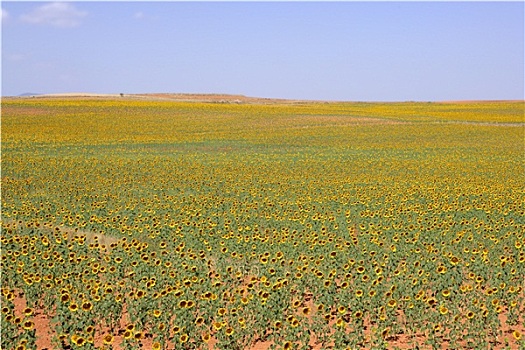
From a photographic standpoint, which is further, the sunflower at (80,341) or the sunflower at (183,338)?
the sunflower at (183,338)

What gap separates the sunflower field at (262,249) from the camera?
298 inches

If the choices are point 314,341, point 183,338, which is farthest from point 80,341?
point 314,341

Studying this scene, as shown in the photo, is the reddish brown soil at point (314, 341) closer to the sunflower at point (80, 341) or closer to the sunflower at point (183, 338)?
the sunflower at point (183, 338)

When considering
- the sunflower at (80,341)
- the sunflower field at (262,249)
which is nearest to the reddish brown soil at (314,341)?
the sunflower field at (262,249)

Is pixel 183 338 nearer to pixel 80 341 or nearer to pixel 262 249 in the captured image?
pixel 80 341

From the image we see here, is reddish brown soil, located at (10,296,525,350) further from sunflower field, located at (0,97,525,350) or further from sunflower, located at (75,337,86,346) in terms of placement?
sunflower, located at (75,337,86,346)

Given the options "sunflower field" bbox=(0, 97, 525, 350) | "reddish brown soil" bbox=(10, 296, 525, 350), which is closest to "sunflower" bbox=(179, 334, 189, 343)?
"sunflower field" bbox=(0, 97, 525, 350)

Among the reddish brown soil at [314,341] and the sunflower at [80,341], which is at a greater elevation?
the sunflower at [80,341]

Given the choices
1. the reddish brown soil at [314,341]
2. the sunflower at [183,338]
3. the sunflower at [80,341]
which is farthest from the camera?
the reddish brown soil at [314,341]

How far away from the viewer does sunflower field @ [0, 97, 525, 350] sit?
756cm

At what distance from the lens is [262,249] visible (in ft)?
35.7

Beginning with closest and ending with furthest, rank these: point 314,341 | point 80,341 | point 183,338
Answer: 1. point 80,341
2. point 183,338
3. point 314,341

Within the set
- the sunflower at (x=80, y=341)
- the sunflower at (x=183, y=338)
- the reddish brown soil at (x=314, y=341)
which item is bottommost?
the reddish brown soil at (x=314, y=341)

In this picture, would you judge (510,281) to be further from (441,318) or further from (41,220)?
(41,220)
